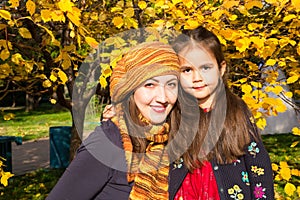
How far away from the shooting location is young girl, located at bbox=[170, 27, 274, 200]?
2.27 metres

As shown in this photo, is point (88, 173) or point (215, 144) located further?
point (215, 144)

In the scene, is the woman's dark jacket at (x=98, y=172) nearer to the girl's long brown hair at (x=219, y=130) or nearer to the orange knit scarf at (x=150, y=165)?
the orange knit scarf at (x=150, y=165)

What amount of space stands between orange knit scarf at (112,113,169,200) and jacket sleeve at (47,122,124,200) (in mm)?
88

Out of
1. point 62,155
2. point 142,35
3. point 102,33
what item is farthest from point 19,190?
point 142,35

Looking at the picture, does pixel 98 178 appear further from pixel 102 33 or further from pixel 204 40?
pixel 102 33

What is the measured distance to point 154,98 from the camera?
6.39ft

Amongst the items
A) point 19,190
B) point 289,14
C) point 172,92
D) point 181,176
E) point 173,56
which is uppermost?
point 289,14

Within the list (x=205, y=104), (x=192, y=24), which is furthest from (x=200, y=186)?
(x=192, y=24)

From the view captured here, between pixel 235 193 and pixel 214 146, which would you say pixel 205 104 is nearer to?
pixel 214 146

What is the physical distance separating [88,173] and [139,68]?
0.47 m

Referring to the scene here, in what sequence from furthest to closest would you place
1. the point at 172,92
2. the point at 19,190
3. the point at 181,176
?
1. the point at 19,190
2. the point at 181,176
3. the point at 172,92

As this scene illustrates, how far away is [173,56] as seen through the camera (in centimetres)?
204

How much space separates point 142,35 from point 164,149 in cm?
107

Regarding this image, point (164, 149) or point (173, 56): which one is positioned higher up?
point (173, 56)
